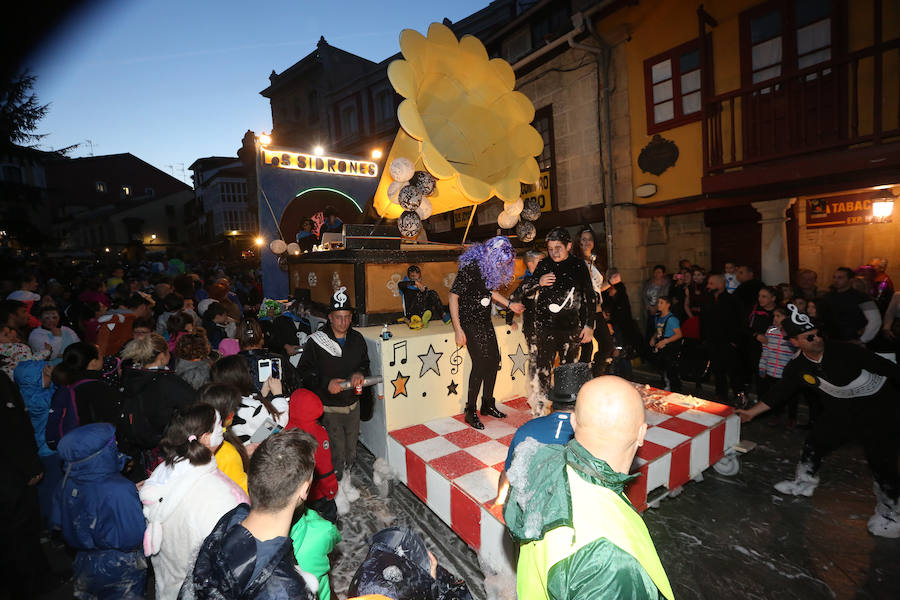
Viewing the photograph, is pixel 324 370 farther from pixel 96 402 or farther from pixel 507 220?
pixel 507 220

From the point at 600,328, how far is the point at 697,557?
307 cm

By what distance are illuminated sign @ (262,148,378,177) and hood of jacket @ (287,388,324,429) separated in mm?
7244

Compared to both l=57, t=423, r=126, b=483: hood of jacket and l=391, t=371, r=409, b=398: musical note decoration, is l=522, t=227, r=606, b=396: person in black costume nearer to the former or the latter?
l=391, t=371, r=409, b=398: musical note decoration

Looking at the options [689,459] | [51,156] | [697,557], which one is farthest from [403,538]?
[51,156]

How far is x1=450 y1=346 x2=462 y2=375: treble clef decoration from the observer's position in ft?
15.9

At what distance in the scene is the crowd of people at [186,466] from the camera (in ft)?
5.21

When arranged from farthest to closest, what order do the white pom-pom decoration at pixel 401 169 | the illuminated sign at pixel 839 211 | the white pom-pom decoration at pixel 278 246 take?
the white pom-pom decoration at pixel 278 246, the illuminated sign at pixel 839 211, the white pom-pom decoration at pixel 401 169

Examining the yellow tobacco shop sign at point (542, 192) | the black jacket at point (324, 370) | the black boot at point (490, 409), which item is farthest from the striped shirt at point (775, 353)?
the yellow tobacco shop sign at point (542, 192)

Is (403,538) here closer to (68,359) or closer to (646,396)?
(68,359)

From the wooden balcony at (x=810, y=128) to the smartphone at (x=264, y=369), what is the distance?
8.87 meters

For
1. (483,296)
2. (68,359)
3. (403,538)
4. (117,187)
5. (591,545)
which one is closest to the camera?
(591,545)

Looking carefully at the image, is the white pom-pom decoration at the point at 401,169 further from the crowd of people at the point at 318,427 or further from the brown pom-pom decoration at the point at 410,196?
the crowd of people at the point at 318,427

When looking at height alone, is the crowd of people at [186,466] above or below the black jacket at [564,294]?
below

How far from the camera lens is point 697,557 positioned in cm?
313
